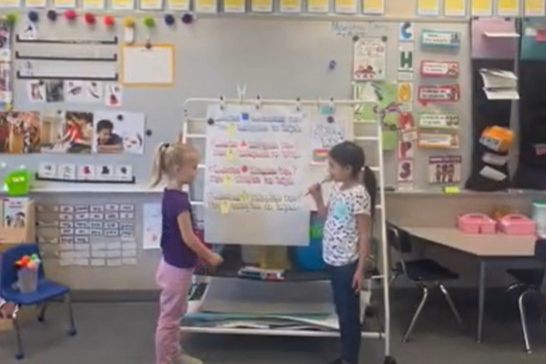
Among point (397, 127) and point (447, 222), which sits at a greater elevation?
point (397, 127)

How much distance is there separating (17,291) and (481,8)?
3.53 m

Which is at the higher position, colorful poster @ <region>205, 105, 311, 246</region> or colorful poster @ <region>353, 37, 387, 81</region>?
colorful poster @ <region>353, 37, 387, 81</region>

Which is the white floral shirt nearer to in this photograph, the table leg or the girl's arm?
the girl's arm

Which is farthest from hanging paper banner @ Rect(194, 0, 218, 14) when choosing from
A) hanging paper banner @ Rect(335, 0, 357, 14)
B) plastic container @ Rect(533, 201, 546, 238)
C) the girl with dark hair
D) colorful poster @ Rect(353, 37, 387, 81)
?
plastic container @ Rect(533, 201, 546, 238)

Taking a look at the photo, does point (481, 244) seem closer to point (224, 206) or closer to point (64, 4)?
point (224, 206)

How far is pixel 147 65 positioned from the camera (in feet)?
17.0

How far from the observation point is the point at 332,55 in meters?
5.18

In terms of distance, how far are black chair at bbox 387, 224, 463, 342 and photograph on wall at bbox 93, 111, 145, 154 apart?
72.1 inches

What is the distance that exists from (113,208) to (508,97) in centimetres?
282

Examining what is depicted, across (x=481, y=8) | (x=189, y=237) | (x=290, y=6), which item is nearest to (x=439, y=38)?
(x=481, y=8)

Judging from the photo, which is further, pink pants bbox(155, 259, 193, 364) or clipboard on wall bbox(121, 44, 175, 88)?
clipboard on wall bbox(121, 44, 175, 88)

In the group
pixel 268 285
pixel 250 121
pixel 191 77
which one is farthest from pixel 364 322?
pixel 191 77

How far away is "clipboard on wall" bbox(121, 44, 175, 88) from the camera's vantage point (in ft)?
16.9

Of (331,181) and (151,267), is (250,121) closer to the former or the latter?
(331,181)
